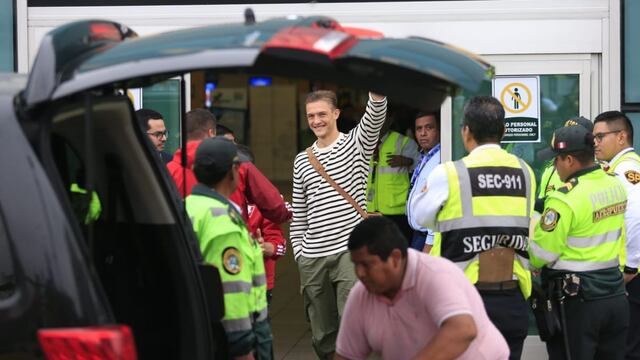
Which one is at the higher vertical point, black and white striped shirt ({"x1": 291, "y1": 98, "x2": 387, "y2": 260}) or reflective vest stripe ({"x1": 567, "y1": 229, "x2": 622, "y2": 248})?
black and white striped shirt ({"x1": 291, "y1": 98, "x2": 387, "y2": 260})

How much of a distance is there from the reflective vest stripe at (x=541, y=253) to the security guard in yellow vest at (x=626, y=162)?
4.01ft

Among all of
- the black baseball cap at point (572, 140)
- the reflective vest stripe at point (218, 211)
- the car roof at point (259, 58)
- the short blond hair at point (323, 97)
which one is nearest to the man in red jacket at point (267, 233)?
the short blond hair at point (323, 97)

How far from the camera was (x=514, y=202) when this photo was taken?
5.94 meters

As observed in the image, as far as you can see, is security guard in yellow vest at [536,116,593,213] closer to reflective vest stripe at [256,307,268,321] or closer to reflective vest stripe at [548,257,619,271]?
reflective vest stripe at [548,257,619,271]

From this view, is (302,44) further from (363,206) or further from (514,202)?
(363,206)

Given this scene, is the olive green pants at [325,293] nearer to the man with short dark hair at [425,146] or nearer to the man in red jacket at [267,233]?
the man in red jacket at [267,233]

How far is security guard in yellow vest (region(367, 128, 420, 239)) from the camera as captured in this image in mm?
9461

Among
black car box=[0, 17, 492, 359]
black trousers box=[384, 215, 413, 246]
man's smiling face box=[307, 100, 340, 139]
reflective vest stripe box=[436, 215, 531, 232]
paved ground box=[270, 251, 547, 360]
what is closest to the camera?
black car box=[0, 17, 492, 359]

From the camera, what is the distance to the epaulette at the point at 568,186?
6.58 meters

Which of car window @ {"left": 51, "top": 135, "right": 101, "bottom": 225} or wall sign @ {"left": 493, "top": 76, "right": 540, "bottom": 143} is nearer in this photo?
car window @ {"left": 51, "top": 135, "right": 101, "bottom": 225}

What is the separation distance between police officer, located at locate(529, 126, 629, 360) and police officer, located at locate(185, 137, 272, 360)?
85.1 inches

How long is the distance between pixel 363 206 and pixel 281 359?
1938 mm

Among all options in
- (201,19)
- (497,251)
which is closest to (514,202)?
(497,251)

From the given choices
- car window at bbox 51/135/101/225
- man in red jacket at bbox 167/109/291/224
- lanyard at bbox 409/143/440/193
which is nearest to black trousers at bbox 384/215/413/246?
lanyard at bbox 409/143/440/193
